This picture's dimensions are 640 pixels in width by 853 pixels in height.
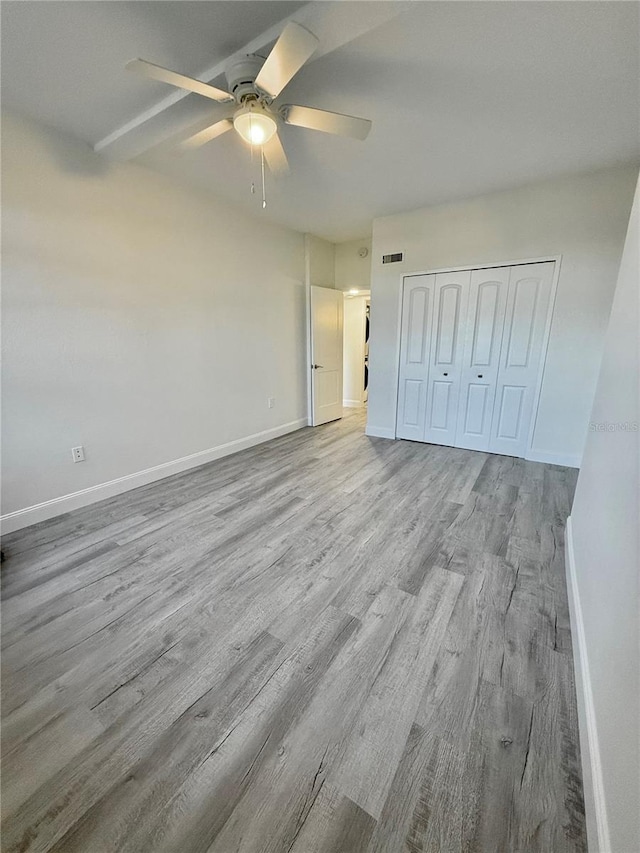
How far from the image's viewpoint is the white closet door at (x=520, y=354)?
11.1 feet

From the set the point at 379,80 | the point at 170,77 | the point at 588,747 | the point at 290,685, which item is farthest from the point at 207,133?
the point at 588,747

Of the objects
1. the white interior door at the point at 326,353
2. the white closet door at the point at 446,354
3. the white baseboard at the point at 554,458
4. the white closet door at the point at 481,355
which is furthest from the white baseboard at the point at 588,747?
the white interior door at the point at 326,353

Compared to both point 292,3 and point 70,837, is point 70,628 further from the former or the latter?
point 292,3

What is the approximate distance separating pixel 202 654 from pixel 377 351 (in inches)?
149

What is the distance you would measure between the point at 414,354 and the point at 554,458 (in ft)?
6.28

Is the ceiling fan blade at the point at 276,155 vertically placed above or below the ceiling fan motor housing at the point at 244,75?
below

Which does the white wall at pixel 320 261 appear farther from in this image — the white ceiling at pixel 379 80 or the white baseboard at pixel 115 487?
the white baseboard at pixel 115 487

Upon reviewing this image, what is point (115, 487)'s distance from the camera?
2953 millimetres

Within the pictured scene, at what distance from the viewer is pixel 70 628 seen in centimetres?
159

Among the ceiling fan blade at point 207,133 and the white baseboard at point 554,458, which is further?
the white baseboard at point 554,458

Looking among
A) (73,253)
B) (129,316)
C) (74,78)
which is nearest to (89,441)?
(129,316)

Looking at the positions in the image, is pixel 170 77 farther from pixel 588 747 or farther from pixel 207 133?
pixel 588 747

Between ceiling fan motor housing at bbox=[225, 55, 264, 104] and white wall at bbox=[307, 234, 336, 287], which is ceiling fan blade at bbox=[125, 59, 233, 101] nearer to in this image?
ceiling fan motor housing at bbox=[225, 55, 264, 104]

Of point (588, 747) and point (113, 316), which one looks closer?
point (588, 747)
